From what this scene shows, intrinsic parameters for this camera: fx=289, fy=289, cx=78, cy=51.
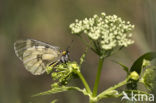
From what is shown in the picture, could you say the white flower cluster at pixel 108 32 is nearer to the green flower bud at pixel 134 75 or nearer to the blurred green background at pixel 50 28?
the green flower bud at pixel 134 75

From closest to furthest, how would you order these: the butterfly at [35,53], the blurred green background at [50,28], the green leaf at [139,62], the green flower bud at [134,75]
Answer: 1. the green flower bud at [134,75]
2. the green leaf at [139,62]
3. the butterfly at [35,53]
4. the blurred green background at [50,28]

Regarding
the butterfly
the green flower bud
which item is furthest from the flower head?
the butterfly

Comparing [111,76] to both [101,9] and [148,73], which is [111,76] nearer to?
[101,9]

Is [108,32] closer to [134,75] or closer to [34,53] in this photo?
[134,75]

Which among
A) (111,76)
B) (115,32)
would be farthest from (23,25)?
(115,32)

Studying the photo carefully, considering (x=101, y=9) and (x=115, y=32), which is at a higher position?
(x=115, y=32)

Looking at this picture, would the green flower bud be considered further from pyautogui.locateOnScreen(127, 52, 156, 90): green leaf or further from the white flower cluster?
the white flower cluster

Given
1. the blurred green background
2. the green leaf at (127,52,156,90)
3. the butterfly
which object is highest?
the butterfly

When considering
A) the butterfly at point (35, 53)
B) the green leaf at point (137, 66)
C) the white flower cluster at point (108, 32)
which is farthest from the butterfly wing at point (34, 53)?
the green leaf at point (137, 66)
